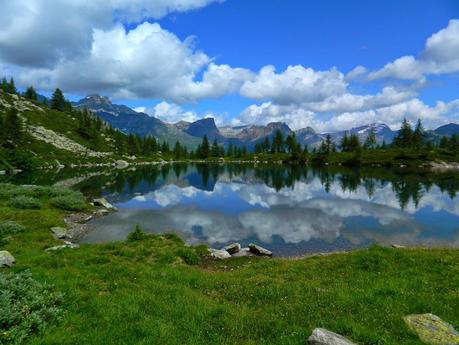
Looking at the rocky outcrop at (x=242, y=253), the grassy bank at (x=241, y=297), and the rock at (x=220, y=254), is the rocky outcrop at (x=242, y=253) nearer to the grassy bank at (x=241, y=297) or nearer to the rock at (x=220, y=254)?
the rock at (x=220, y=254)

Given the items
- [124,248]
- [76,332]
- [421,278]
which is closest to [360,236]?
[421,278]

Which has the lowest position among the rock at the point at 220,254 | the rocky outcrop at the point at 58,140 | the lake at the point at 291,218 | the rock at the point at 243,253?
the lake at the point at 291,218

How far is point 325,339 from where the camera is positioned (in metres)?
9.38

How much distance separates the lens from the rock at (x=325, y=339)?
30.5 ft

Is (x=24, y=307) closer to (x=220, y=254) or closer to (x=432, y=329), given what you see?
(x=432, y=329)

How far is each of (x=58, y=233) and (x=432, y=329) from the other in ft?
96.0

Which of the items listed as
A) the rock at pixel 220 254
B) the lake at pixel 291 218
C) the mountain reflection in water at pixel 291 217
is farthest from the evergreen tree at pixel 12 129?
the rock at pixel 220 254

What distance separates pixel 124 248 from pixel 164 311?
40.2ft

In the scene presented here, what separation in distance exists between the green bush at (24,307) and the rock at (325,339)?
8.56m

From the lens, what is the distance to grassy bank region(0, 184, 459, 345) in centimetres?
1059

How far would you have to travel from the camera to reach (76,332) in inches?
412

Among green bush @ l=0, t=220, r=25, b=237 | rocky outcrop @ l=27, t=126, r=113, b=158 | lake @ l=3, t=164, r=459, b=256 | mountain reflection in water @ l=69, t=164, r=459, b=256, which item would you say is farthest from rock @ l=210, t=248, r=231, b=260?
rocky outcrop @ l=27, t=126, r=113, b=158

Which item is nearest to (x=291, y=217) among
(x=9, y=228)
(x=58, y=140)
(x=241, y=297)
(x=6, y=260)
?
(x=241, y=297)

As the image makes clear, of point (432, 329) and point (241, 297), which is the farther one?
point (241, 297)
